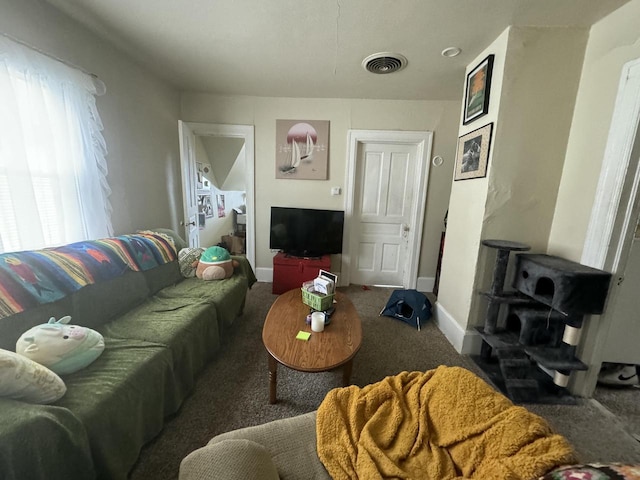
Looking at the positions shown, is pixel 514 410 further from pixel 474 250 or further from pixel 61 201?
pixel 61 201

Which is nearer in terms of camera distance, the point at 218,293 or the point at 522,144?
the point at 522,144

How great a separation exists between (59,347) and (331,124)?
299 centimetres

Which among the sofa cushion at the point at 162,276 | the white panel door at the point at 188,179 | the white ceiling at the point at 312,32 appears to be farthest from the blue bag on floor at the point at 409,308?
the white panel door at the point at 188,179

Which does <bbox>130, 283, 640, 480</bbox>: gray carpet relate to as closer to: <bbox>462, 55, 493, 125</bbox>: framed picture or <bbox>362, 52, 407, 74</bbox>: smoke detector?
<bbox>462, 55, 493, 125</bbox>: framed picture

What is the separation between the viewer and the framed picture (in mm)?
1845

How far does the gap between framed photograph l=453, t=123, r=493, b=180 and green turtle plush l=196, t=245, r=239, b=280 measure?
7.20 feet

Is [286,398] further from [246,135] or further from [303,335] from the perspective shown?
[246,135]

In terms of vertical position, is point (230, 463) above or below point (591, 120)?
below

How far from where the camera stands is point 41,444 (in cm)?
81

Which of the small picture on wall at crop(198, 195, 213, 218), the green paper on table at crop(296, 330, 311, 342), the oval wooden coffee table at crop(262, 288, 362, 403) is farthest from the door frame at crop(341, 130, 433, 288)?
the small picture on wall at crop(198, 195, 213, 218)

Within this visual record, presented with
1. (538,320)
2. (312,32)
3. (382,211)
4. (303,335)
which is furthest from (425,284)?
(312,32)

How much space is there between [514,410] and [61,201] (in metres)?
2.68

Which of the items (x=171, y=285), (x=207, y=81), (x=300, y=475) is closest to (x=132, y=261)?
(x=171, y=285)

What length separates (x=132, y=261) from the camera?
1.85m
